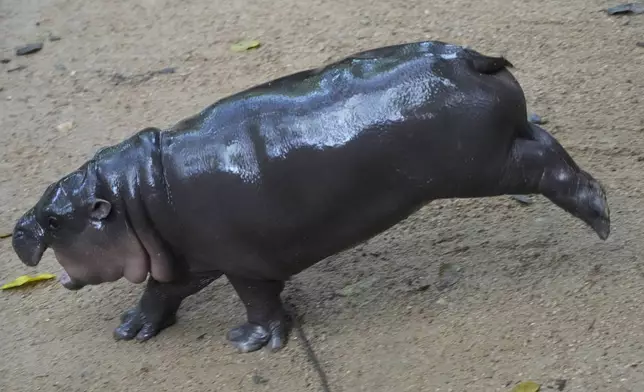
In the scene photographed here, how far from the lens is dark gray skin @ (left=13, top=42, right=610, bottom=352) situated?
274 cm

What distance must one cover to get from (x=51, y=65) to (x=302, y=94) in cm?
308

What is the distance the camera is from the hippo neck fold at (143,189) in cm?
282

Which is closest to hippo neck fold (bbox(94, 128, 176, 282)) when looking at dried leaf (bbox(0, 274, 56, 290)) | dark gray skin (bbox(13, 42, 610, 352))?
dark gray skin (bbox(13, 42, 610, 352))

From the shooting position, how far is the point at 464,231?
11.7 feet

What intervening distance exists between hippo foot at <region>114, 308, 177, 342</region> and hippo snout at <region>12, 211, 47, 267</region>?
0.45 metres

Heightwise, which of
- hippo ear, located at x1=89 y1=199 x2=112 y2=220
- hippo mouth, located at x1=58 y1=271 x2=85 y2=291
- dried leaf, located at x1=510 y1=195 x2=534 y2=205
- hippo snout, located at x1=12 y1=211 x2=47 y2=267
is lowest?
dried leaf, located at x1=510 y1=195 x2=534 y2=205

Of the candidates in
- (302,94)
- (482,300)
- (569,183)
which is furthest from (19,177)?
(569,183)

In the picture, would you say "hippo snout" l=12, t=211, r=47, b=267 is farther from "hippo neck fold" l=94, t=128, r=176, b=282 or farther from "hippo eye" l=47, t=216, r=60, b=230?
"hippo neck fold" l=94, t=128, r=176, b=282

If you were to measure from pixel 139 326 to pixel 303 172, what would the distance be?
938 millimetres

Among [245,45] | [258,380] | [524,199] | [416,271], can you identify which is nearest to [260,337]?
[258,380]

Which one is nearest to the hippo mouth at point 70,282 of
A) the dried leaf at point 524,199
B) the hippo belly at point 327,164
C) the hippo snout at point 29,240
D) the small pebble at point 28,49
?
the hippo snout at point 29,240

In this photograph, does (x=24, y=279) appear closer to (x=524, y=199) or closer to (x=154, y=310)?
(x=154, y=310)

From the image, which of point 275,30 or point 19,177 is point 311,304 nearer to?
point 19,177

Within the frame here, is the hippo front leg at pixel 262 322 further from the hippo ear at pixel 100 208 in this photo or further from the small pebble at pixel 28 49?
the small pebble at pixel 28 49
